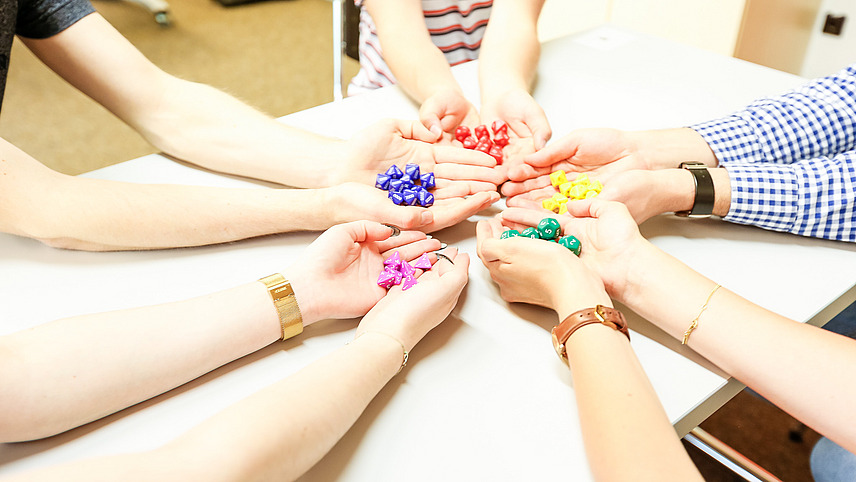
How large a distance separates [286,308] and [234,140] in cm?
→ 49

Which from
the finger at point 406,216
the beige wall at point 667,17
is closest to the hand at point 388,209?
the finger at point 406,216

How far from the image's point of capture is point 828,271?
1.03 meters

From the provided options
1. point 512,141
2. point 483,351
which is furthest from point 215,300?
point 512,141

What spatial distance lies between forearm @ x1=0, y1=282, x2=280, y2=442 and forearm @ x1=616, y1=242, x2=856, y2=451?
529 millimetres

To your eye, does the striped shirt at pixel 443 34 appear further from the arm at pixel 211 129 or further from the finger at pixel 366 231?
the finger at pixel 366 231

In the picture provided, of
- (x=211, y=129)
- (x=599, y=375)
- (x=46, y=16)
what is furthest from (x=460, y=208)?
(x=46, y=16)

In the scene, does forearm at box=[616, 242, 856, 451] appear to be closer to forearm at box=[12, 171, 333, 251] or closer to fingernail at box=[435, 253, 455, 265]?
fingernail at box=[435, 253, 455, 265]

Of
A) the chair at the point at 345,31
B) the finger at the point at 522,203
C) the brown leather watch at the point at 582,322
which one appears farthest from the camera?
the chair at the point at 345,31

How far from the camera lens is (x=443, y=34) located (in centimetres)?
179

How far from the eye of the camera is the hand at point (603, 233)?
94cm

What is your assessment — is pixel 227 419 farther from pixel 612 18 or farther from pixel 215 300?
pixel 612 18

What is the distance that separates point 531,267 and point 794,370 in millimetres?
351

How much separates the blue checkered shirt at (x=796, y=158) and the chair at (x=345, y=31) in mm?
1286

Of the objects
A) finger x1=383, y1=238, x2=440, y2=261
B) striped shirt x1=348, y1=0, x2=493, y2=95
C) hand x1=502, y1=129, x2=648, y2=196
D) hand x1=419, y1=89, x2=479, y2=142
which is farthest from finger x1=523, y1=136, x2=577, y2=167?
striped shirt x1=348, y1=0, x2=493, y2=95
